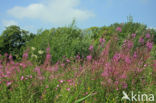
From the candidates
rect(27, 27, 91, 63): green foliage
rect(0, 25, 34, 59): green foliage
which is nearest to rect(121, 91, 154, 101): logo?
rect(27, 27, 91, 63): green foliage

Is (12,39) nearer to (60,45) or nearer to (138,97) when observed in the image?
(60,45)

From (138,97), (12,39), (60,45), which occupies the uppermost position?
(12,39)

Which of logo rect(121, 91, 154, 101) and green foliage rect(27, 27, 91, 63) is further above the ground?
green foliage rect(27, 27, 91, 63)


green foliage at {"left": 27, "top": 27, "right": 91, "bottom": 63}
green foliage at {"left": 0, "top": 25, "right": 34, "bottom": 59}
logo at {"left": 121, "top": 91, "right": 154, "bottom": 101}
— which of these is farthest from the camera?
green foliage at {"left": 0, "top": 25, "right": 34, "bottom": 59}

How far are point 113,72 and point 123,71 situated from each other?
0.72 ft

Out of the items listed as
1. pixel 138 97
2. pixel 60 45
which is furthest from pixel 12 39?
pixel 138 97

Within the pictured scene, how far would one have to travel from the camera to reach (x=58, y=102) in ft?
10.2

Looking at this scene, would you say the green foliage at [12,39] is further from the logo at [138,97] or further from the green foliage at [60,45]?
the logo at [138,97]

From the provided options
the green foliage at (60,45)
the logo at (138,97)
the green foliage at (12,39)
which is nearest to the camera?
the logo at (138,97)

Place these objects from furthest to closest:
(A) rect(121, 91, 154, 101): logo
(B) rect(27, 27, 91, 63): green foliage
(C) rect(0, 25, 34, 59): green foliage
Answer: (C) rect(0, 25, 34, 59): green foliage, (B) rect(27, 27, 91, 63): green foliage, (A) rect(121, 91, 154, 101): logo

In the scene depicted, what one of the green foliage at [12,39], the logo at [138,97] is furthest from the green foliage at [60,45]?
the logo at [138,97]

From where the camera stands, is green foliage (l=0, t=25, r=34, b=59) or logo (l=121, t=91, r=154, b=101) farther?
green foliage (l=0, t=25, r=34, b=59)

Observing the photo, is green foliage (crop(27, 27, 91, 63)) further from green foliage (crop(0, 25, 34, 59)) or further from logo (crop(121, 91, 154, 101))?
logo (crop(121, 91, 154, 101))

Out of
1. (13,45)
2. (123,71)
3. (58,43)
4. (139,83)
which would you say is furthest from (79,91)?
(13,45)
